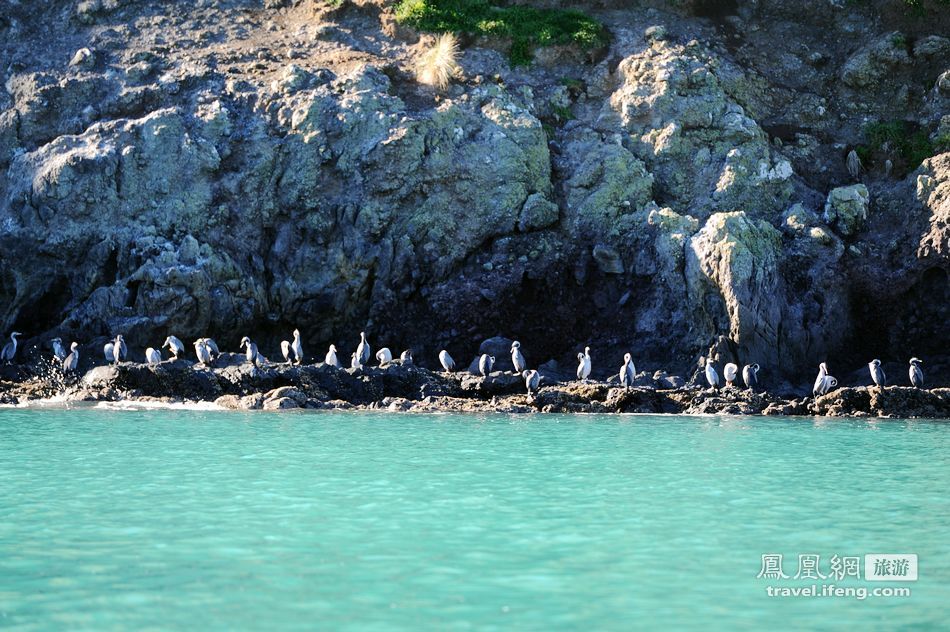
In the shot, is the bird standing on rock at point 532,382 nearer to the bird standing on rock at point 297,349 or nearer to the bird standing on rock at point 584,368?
the bird standing on rock at point 584,368

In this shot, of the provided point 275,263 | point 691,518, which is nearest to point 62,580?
point 691,518

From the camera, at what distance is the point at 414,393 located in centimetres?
2558

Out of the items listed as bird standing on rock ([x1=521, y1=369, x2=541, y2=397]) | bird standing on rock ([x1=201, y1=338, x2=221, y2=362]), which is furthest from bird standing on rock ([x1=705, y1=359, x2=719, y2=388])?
bird standing on rock ([x1=201, y1=338, x2=221, y2=362])

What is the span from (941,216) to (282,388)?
1729 centimetres

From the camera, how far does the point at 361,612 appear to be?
8102 millimetres

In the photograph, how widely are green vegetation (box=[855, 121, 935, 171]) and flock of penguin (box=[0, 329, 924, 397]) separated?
7088 millimetres

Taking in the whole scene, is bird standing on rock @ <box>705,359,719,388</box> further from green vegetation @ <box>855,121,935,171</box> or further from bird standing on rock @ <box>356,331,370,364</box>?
green vegetation @ <box>855,121,935,171</box>

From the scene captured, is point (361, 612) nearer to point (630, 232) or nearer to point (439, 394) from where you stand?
point (439, 394)

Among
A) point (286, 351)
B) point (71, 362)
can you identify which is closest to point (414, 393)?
point (286, 351)

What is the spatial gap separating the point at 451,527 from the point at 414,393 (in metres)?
14.6

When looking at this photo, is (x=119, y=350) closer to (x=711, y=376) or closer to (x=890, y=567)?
(x=711, y=376)

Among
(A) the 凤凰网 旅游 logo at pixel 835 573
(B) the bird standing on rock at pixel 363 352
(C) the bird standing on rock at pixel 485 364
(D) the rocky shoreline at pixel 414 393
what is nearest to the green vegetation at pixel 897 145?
(D) the rocky shoreline at pixel 414 393

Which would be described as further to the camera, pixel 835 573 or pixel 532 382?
pixel 532 382

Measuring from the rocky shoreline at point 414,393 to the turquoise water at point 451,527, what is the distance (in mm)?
4794
